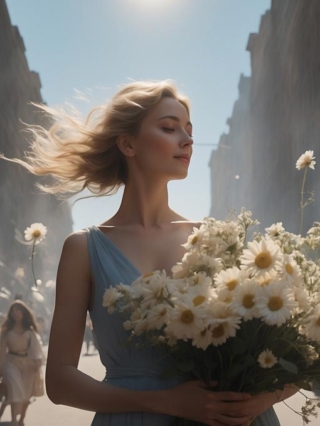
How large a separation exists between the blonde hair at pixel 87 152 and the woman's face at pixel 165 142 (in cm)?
8

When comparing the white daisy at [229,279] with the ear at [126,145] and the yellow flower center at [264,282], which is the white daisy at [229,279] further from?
the ear at [126,145]

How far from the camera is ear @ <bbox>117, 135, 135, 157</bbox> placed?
2.29 m

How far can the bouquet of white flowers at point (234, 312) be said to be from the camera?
1506 mm

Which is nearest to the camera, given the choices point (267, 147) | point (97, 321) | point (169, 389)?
point (169, 389)

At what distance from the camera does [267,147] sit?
32781mm

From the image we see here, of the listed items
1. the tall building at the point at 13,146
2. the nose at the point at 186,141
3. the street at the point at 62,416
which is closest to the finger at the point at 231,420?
the nose at the point at 186,141

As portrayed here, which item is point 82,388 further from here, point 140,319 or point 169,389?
point 140,319

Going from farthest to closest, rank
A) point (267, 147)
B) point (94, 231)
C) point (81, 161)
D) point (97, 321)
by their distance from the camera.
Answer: point (267, 147), point (81, 161), point (94, 231), point (97, 321)

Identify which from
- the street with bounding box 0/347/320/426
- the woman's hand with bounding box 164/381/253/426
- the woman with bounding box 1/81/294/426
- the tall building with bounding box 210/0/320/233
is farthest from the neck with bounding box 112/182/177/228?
the tall building with bounding box 210/0/320/233

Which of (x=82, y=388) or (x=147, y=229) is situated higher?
(x=147, y=229)

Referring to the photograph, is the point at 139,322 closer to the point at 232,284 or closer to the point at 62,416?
the point at 232,284

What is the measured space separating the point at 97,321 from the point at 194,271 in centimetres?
45

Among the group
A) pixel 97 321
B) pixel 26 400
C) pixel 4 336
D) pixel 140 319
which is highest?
pixel 4 336

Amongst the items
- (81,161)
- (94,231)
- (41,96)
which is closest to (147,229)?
(94,231)
